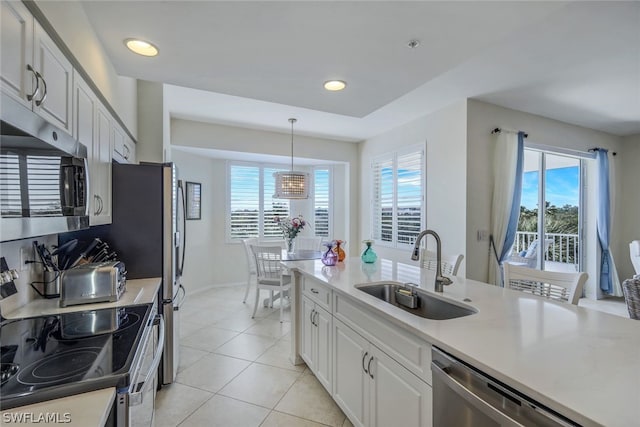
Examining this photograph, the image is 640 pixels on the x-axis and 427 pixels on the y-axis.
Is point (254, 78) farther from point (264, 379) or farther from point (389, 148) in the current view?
point (389, 148)

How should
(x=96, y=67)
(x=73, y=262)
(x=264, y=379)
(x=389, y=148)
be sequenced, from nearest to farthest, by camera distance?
(x=96, y=67)
(x=73, y=262)
(x=264, y=379)
(x=389, y=148)

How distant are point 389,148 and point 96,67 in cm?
408

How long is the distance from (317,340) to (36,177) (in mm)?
1932

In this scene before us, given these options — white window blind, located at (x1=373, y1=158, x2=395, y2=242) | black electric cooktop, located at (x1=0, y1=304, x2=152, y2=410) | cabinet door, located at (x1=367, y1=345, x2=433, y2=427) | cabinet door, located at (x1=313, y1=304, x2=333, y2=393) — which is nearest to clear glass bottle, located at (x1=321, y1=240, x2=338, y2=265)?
cabinet door, located at (x1=313, y1=304, x2=333, y2=393)

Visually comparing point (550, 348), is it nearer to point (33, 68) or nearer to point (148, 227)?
point (33, 68)

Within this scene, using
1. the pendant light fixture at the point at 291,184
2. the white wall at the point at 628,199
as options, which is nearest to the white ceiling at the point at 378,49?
the pendant light fixture at the point at 291,184

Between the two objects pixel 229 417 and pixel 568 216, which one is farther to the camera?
pixel 568 216

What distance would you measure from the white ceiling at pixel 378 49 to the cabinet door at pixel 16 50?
54 cm

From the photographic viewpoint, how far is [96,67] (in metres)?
1.64

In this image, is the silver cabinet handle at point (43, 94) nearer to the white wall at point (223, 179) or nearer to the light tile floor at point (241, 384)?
the light tile floor at point (241, 384)

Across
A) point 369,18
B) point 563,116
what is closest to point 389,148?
point 563,116

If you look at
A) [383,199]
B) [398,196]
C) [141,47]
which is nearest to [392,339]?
[141,47]

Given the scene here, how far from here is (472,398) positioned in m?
0.95

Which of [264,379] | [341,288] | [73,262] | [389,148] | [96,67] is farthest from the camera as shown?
[389,148]
